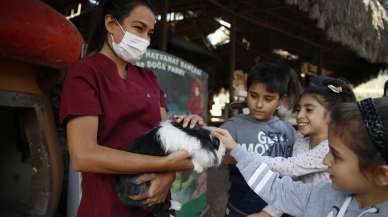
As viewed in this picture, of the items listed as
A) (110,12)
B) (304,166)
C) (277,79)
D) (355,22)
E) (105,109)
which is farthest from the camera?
(355,22)

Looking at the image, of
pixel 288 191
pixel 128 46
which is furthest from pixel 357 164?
pixel 128 46

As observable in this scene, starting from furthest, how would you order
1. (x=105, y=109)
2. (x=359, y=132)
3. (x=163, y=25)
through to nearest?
(x=163, y=25)
(x=105, y=109)
(x=359, y=132)

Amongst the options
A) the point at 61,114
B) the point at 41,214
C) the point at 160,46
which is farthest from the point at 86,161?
the point at 160,46

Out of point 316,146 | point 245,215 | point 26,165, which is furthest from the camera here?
point 26,165

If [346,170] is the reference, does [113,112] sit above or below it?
above

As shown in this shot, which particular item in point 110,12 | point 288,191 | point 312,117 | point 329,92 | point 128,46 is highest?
point 110,12

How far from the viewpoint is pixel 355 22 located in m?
6.84

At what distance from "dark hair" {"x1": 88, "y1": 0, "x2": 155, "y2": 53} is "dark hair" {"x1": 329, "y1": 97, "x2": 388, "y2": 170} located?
947 millimetres

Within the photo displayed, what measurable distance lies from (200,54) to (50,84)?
5.00 meters

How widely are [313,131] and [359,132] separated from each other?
87cm

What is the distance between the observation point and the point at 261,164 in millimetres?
1670

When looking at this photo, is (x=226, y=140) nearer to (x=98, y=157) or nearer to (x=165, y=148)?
(x=165, y=148)

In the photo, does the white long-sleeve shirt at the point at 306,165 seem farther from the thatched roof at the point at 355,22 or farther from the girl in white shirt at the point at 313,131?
the thatched roof at the point at 355,22

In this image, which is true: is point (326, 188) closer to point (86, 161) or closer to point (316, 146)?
point (316, 146)
